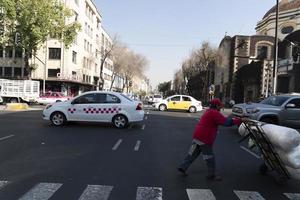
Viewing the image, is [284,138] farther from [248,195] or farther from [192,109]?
[192,109]

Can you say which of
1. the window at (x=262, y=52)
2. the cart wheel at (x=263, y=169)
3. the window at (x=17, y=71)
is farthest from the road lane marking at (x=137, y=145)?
the window at (x=262, y=52)

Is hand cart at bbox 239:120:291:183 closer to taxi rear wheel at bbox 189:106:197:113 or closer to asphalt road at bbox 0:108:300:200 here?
asphalt road at bbox 0:108:300:200

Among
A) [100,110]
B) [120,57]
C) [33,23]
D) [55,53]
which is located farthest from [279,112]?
[120,57]

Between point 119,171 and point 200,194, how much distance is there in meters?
2.42

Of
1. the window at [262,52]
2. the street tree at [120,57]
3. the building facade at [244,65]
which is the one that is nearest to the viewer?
the building facade at [244,65]

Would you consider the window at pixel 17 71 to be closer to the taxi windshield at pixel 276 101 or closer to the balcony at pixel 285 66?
the balcony at pixel 285 66

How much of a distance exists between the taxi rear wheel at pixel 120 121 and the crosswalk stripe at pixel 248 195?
12.0 meters

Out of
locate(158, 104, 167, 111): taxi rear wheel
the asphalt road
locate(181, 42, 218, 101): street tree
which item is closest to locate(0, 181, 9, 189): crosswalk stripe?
the asphalt road

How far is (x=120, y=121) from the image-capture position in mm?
19891

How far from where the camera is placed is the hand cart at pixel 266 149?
343 inches

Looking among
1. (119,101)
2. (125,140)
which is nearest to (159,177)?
(125,140)

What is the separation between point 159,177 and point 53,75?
57.3m

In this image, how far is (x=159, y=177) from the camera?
922 cm

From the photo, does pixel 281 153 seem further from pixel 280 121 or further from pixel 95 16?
pixel 95 16
